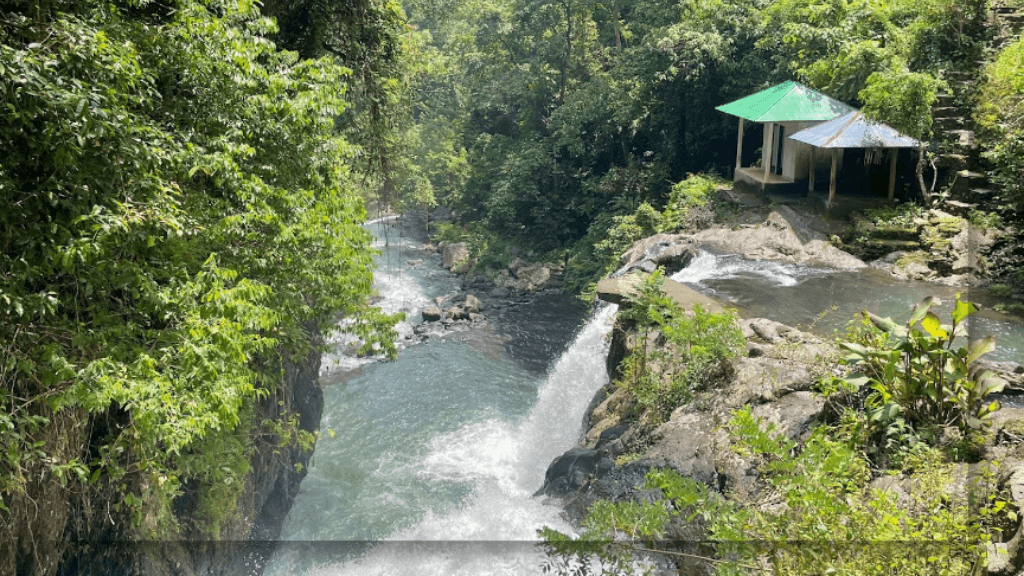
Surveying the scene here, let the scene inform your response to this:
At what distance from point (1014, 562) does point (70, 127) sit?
568 centimetres

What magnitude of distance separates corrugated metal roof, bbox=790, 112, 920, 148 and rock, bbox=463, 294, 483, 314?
1040 centimetres

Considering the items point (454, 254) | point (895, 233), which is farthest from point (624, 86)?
point (895, 233)

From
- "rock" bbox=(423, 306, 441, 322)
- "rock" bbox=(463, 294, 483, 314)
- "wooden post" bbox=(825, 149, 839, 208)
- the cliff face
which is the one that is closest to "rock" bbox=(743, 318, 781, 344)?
the cliff face

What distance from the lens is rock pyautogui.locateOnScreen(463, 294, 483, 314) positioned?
2109 centimetres

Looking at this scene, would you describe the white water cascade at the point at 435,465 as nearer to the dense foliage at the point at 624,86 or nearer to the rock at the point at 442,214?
the dense foliage at the point at 624,86

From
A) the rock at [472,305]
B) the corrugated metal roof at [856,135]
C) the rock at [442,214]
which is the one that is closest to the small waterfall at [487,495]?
the corrugated metal roof at [856,135]

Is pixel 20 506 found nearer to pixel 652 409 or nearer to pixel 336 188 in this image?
pixel 336 188

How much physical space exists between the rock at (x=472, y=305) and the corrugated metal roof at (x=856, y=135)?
1040 centimetres

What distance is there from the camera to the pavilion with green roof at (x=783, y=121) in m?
14.8


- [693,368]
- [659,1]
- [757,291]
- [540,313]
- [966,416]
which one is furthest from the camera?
[659,1]

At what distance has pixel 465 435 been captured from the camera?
13422mm

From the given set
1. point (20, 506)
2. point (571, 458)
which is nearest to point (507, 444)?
point (571, 458)

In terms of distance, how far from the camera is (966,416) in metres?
5.02

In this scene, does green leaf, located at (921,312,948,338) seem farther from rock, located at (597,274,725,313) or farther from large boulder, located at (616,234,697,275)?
large boulder, located at (616,234,697,275)
